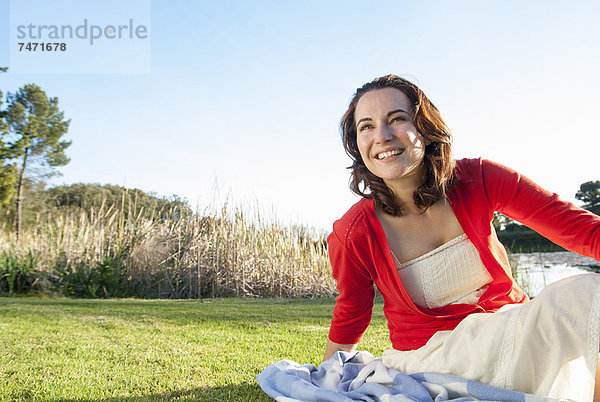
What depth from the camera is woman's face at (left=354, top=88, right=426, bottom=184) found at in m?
1.76

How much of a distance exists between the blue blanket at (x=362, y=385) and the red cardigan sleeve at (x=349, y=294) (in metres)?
0.11

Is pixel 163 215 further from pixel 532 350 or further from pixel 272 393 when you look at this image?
pixel 532 350

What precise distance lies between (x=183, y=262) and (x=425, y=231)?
5905mm

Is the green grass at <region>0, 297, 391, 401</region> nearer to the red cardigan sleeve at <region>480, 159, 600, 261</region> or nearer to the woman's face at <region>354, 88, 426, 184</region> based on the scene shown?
the woman's face at <region>354, 88, 426, 184</region>

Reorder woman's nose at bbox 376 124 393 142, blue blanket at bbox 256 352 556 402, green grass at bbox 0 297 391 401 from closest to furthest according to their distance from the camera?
blue blanket at bbox 256 352 556 402 → woman's nose at bbox 376 124 393 142 → green grass at bbox 0 297 391 401

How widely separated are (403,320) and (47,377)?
1.72m

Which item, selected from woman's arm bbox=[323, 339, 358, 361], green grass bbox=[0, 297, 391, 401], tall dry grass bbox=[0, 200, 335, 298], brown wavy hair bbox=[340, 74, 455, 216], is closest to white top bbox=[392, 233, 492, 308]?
brown wavy hair bbox=[340, 74, 455, 216]

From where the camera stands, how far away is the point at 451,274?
1.78 meters

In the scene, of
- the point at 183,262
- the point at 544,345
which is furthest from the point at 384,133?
the point at 183,262

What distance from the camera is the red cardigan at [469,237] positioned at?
1.65 metres

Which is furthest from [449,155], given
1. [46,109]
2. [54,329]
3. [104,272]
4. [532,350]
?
[46,109]

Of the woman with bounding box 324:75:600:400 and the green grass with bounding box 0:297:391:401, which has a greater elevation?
the woman with bounding box 324:75:600:400

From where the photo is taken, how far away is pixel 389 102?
179cm

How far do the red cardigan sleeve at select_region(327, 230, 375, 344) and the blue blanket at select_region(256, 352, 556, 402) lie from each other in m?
0.11
